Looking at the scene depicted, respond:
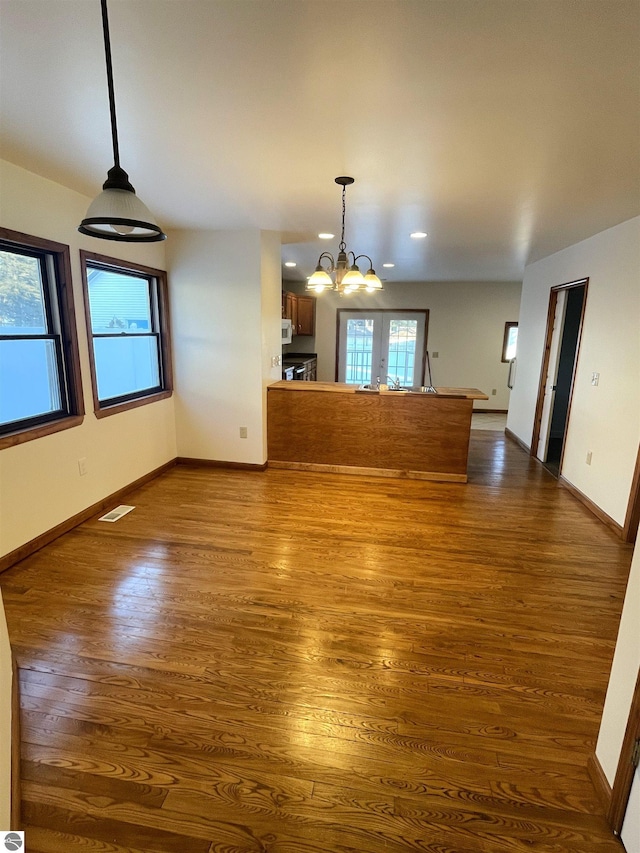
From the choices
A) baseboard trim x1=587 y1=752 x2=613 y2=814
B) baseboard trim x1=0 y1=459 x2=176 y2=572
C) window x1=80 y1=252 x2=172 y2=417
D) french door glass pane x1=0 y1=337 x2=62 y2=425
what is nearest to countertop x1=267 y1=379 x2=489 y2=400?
window x1=80 y1=252 x2=172 y2=417

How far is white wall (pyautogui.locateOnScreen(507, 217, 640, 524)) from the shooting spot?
3.32 m

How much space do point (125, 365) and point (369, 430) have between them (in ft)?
8.36

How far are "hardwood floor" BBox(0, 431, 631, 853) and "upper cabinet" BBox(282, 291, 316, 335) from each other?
4.84 m

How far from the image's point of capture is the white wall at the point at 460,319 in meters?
7.91

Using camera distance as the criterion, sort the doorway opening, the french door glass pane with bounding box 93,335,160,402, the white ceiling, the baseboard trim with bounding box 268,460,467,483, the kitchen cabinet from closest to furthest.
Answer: the white ceiling, the french door glass pane with bounding box 93,335,160,402, the baseboard trim with bounding box 268,460,467,483, the doorway opening, the kitchen cabinet

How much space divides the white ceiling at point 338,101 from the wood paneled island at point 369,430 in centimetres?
185

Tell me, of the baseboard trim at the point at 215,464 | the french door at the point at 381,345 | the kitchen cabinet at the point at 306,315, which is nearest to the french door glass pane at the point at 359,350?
the french door at the point at 381,345

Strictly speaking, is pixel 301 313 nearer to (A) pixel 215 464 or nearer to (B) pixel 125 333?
(A) pixel 215 464

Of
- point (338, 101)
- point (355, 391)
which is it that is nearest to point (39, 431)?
point (338, 101)

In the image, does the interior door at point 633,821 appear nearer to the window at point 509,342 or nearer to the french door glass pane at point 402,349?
the french door glass pane at point 402,349

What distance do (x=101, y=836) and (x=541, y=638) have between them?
2.04 metres

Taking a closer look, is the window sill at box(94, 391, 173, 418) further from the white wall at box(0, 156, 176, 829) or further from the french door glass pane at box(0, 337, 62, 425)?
the french door glass pane at box(0, 337, 62, 425)

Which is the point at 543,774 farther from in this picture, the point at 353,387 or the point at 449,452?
the point at 353,387

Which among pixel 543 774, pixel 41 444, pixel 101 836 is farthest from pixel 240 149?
pixel 543 774
